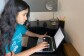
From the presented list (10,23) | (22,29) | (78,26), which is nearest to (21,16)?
(10,23)

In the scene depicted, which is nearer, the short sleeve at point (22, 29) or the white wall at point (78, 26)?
the white wall at point (78, 26)

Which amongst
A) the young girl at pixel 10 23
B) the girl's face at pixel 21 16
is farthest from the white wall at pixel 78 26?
the girl's face at pixel 21 16

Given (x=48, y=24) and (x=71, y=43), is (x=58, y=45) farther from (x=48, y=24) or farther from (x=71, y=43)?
(x=48, y=24)

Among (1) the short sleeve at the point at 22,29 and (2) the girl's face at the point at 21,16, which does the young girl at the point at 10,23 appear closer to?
(2) the girl's face at the point at 21,16

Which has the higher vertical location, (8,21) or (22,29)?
(8,21)

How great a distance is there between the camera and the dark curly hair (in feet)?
4.40

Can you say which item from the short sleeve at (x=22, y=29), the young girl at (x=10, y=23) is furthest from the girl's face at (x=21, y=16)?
the short sleeve at (x=22, y=29)

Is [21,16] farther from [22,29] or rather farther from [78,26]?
[78,26]

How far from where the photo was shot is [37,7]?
7.45 feet

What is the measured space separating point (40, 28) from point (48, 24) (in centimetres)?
16

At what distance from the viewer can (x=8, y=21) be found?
1.37 m

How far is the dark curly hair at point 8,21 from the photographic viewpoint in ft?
4.40

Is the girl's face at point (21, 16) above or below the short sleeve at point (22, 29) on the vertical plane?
above

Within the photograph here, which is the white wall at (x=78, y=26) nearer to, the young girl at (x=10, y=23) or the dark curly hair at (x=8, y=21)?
the young girl at (x=10, y=23)
